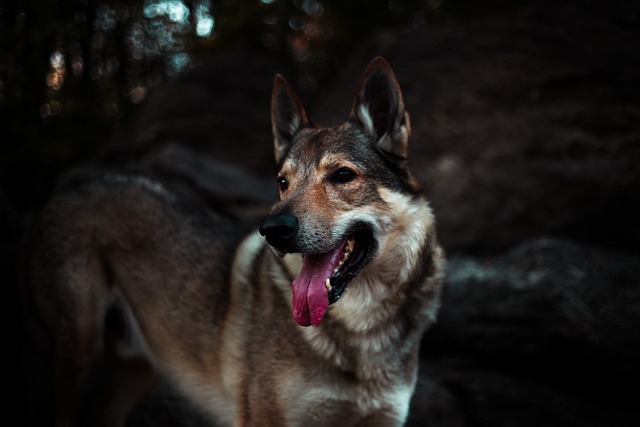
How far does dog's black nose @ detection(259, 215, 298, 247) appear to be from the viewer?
284cm

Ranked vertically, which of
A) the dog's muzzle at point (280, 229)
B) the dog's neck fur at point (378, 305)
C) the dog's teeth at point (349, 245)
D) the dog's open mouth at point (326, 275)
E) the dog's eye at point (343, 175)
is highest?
the dog's eye at point (343, 175)

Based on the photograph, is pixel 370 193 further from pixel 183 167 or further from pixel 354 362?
pixel 183 167

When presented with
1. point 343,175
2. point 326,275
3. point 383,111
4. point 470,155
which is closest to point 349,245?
point 326,275

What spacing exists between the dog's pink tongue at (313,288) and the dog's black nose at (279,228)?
9.3 inches

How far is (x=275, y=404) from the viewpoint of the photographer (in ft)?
10.7

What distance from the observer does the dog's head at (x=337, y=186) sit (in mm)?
2922

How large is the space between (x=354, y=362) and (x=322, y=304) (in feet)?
1.92

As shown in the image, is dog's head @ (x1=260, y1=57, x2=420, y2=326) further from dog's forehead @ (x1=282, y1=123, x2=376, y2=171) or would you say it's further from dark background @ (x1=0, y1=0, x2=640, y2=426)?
dark background @ (x1=0, y1=0, x2=640, y2=426)

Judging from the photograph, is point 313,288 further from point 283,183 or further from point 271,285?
point 283,183

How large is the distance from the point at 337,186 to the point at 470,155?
12.2ft

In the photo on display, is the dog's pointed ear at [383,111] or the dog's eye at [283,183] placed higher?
the dog's pointed ear at [383,111]

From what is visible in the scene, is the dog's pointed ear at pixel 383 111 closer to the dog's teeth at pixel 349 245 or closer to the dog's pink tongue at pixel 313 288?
the dog's teeth at pixel 349 245

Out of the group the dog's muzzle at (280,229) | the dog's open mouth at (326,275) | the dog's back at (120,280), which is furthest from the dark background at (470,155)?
the dog's muzzle at (280,229)

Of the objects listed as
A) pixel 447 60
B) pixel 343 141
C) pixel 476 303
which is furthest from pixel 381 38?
pixel 343 141
